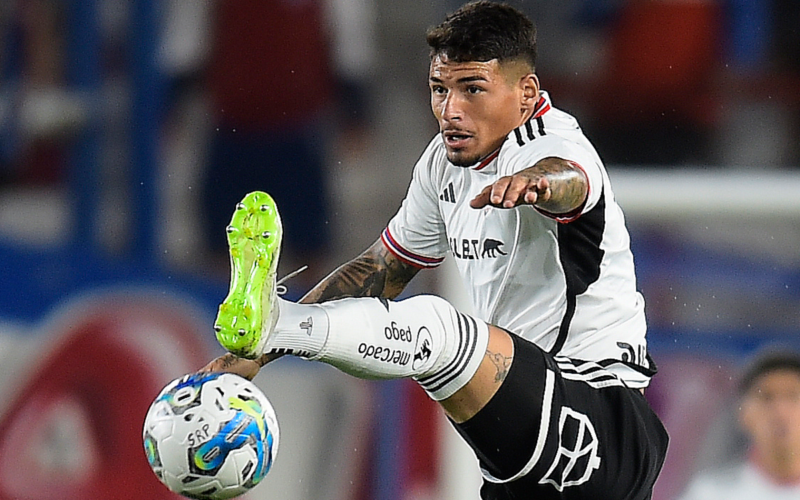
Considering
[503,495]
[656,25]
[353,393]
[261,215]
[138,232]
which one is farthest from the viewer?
[656,25]

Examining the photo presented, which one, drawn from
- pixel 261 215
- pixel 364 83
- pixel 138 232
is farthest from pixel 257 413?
pixel 364 83

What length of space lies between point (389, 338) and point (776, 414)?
1.63 metres

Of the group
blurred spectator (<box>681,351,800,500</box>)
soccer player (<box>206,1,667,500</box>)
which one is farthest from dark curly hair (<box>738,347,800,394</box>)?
soccer player (<box>206,1,667,500</box>)

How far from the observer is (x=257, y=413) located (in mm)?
1835

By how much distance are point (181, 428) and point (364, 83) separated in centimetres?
332

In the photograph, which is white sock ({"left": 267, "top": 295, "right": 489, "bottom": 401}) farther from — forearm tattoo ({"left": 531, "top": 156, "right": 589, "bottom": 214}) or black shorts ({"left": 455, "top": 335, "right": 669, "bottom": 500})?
forearm tattoo ({"left": 531, "top": 156, "right": 589, "bottom": 214})

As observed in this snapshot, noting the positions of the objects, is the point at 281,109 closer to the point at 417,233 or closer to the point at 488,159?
the point at 417,233

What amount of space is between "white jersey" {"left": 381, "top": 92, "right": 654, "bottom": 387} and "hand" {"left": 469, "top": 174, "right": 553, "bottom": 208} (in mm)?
217

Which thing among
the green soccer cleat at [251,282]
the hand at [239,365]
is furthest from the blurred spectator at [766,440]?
the green soccer cleat at [251,282]

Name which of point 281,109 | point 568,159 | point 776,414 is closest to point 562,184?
point 568,159

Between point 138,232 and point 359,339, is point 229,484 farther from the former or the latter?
point 138,232

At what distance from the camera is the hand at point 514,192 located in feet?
5.26

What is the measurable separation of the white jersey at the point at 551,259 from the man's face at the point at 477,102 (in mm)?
27

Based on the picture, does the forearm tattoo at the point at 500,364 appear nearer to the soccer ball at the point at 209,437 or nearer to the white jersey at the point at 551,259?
the white jersey at the point at 551,259
